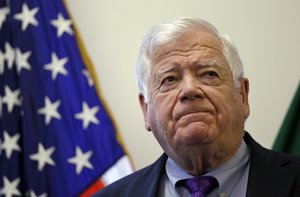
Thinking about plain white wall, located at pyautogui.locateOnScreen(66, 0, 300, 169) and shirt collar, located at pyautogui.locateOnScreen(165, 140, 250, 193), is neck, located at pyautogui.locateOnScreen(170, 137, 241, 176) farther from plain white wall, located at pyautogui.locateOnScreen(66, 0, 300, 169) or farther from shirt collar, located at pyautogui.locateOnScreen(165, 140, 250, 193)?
plain white wall, located at pyautogui.locateOnScreen(66, 0, 300, 169)

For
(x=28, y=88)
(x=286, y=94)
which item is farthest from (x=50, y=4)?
(x=286, y=94)

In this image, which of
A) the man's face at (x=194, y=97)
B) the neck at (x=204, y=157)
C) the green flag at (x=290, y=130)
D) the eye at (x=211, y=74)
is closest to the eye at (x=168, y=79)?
the man's face at (x=194, y=97)

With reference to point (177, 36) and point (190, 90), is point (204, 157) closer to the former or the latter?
point (190, 90)

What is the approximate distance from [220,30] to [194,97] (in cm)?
130

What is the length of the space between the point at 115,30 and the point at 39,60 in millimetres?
490

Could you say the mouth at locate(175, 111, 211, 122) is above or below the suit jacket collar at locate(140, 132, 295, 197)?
above

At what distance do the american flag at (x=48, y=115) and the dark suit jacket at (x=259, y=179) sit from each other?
893mm

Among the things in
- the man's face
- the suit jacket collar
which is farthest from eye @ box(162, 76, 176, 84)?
the suit jacket collar

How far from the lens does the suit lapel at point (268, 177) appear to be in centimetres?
130

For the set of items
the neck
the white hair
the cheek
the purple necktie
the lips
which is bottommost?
the purple necktie

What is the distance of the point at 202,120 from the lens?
134 centimetres

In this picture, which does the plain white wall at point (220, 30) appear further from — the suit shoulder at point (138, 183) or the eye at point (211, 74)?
the eye at point (211, 74)

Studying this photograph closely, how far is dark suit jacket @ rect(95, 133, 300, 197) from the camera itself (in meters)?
1.30

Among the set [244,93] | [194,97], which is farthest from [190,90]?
[244,93]
